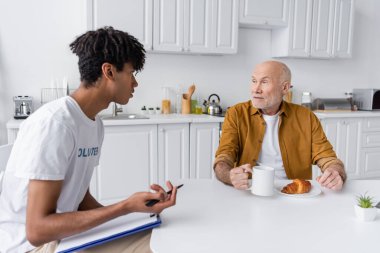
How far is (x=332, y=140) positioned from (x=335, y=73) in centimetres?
111

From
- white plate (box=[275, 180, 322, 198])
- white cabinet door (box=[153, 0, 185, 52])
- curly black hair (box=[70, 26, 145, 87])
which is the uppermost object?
white cabinet door (box=[153, 0, 185, 52])

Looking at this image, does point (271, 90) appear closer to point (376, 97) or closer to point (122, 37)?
point (122, 37)

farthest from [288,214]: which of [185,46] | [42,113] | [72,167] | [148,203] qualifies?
[185,46]

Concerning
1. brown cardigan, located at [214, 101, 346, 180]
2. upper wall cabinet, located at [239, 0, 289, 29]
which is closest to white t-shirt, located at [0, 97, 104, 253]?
brown cardigan, located at [214, 101, 346, 180]

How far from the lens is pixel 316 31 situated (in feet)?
13.3

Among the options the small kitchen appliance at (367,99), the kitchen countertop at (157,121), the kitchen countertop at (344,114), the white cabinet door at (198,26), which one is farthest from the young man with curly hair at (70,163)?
the small kitchen appliance at (367,99)

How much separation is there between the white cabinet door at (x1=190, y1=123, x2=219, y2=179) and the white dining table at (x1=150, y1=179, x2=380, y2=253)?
1939 millimetres

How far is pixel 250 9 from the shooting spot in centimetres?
369

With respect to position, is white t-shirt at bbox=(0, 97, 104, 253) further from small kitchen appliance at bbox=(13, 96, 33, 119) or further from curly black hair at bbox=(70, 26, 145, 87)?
small kitchen appliance at bbox=(13, 96, 33, 119)

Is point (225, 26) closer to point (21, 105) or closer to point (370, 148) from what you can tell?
point (21, 105)

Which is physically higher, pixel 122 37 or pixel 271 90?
pixel 122 37

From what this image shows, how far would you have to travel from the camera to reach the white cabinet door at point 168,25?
3299mm

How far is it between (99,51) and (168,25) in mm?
2313

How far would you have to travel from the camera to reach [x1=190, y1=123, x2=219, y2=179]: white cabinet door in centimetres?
331
